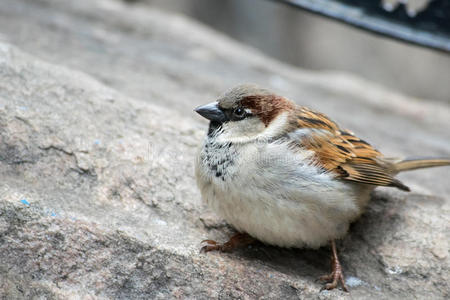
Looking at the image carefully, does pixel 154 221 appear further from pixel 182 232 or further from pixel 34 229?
pixel 34 229

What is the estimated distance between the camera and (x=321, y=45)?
9570 millimetres

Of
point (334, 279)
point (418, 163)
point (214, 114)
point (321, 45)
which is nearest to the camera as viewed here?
point (334, 279)

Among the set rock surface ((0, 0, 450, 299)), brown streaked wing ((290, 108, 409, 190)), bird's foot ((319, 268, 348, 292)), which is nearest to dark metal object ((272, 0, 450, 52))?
rock surface ((0, 0, 450, 299))

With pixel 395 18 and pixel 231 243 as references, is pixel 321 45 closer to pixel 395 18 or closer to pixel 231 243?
pixel 395 18

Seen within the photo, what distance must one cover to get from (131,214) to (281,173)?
0.88 m

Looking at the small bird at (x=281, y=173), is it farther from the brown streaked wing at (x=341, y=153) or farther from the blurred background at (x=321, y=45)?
the blurred background at (x=321, y=45)

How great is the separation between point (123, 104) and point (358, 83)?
398 centimetres

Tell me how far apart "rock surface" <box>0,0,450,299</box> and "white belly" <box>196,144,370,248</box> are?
0.23m

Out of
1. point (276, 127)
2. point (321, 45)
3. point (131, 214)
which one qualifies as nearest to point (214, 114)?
point (276, 127)

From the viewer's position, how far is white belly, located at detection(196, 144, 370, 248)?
107 inches

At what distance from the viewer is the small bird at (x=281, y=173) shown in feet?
8.99

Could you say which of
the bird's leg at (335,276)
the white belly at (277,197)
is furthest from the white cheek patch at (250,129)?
the bird's leg at (335,276)

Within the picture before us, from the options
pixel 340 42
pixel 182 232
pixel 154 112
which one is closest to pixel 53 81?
pixel 154 112

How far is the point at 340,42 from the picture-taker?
9578 mm
